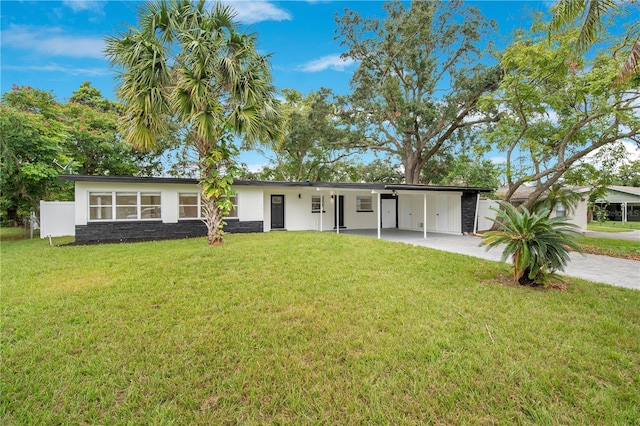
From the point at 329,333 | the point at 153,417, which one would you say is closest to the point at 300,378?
the point at 329,333

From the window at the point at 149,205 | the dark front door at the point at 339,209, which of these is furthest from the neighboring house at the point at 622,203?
the window at the point at 149,205

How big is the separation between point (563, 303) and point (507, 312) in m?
1.14

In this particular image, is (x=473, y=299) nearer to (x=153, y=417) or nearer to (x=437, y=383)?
(x=437, y=383)

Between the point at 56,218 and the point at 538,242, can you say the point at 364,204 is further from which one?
the point at 56,218

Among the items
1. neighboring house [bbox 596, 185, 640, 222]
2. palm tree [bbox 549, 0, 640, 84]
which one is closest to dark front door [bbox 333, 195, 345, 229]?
palm tree [bbox 549, 0, 640, 84]

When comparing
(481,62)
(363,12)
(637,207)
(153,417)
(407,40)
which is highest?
(363,12)

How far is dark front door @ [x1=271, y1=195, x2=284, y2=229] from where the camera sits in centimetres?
1404

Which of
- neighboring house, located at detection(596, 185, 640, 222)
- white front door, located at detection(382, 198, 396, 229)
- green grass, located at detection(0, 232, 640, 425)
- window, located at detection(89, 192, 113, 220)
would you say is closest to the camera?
green grass, located at detection(0, 232, 640, 425)

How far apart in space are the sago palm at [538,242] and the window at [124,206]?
1120cm

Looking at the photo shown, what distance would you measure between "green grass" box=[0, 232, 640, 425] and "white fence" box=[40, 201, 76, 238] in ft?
26.4

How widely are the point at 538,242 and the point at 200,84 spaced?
8.12 m

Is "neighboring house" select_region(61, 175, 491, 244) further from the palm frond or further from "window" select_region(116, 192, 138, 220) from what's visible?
the palm frond

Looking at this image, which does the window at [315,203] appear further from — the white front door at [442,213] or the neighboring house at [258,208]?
the white front door at [442,213]

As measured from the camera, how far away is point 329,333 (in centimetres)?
351
